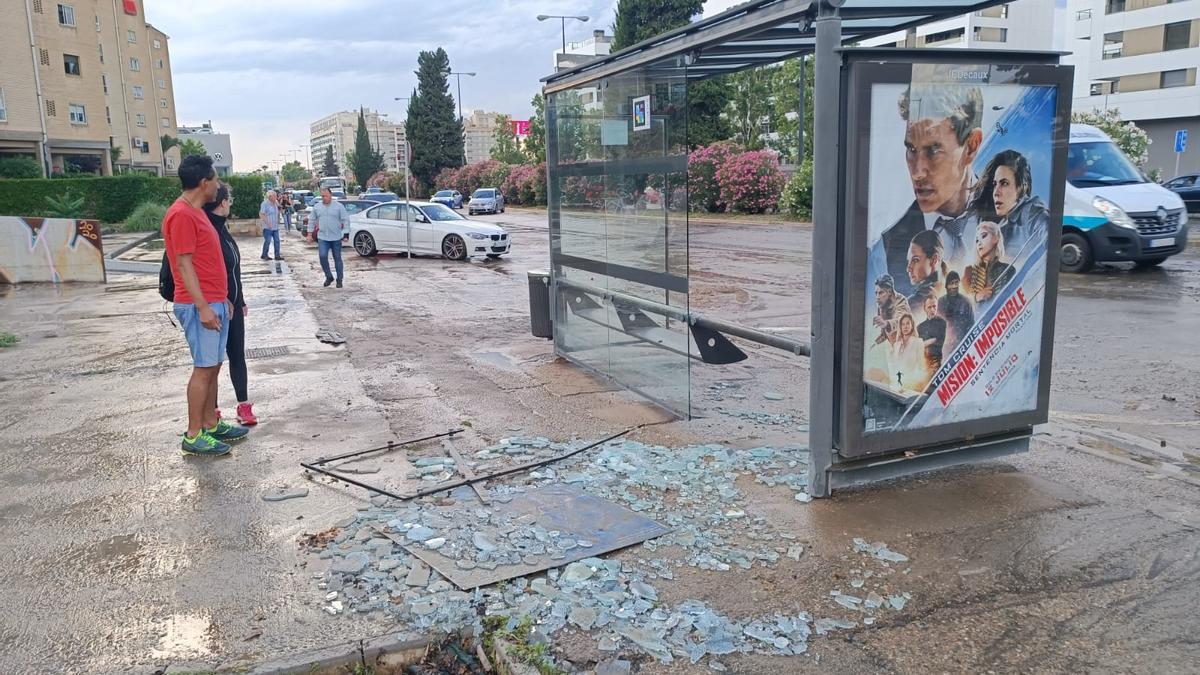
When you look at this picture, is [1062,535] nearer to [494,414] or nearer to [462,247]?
[494,414]

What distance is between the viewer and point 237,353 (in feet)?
22.0

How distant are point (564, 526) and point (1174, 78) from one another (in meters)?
58.4

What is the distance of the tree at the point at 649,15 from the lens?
44.9 metres

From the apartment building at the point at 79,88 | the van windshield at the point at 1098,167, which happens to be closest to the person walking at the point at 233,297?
the van windshield at the point at 1098,167

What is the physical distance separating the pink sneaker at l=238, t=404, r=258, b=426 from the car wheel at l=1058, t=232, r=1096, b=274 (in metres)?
13.4

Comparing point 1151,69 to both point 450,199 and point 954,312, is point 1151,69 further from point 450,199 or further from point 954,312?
point 954,312

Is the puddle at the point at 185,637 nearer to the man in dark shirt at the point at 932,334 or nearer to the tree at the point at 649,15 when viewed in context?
the man in dark shirt at the point at 932,334

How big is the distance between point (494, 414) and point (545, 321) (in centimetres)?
231

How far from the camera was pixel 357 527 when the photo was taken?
474 cm

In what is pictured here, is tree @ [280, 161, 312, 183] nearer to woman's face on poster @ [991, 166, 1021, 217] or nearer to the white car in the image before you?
the white car

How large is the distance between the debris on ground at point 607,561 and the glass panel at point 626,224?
1.41 meters

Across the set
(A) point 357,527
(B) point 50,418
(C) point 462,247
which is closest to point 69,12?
(C) point 462,247

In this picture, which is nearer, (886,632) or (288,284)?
(886,632)

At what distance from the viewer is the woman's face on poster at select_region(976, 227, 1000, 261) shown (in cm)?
477
